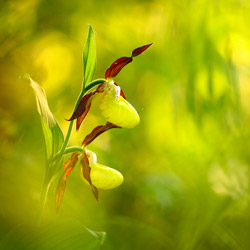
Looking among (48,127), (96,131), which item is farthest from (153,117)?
(48,127)

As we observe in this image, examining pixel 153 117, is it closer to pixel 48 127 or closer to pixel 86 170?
pixel 86 170

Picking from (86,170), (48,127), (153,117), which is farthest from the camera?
(153,117)

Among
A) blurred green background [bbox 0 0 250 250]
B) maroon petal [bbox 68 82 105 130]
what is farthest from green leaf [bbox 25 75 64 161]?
blurred green background [bbox 0 0 250 250]

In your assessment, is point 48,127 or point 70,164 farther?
point 70,164

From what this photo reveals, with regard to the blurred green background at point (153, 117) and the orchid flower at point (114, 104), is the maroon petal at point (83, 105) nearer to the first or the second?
the orchid flower at point (114, 104)

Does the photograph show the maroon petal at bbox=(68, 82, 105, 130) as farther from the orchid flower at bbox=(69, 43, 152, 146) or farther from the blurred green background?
the blurred green background

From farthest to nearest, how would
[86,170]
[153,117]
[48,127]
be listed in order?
[153,117], [86,170], [48,127]
